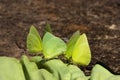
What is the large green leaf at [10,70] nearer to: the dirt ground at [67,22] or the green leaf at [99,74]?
the green leaf at [99,74]

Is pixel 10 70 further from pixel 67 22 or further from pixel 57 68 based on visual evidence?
pixel 67 22

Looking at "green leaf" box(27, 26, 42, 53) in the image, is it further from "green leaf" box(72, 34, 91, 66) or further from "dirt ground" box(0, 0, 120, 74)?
"dirt ground" box(0, 0, 120, 74)

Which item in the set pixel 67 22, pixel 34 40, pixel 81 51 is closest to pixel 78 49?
pixel 81 51

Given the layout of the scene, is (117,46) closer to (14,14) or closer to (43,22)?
(43,22)

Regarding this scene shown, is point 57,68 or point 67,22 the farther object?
point 67,22

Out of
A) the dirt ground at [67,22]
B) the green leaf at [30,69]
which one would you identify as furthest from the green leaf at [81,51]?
the dirt ground at [67,22]

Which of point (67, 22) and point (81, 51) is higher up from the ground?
point (81, 51)

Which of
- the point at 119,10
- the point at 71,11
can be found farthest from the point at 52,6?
the point at 119,10
